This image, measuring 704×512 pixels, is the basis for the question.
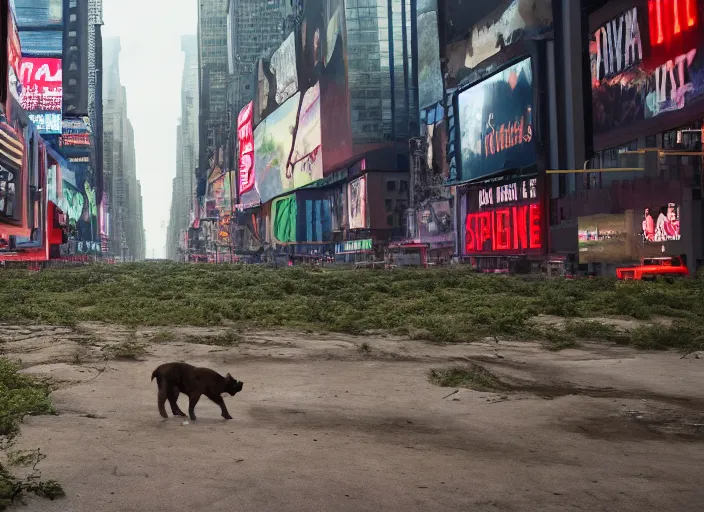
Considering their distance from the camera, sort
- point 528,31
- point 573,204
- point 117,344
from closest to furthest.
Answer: point 117,344 < point 573,204 < point 528,31

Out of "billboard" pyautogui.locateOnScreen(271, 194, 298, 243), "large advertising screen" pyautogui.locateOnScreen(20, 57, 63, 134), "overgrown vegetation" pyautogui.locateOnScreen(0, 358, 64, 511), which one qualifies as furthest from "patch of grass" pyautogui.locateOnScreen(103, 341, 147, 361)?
"billboard" pyautogui.locateOnScreen(271, 194, 298, 243)

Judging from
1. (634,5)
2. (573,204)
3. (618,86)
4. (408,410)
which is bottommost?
(408,410)

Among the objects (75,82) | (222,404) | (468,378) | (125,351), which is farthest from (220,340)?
(75,82)

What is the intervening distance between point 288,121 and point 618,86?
4979 inches

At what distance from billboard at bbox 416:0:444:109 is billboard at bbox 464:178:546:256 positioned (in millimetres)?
31226

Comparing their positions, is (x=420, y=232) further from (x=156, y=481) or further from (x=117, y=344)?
(x=156, y=481)

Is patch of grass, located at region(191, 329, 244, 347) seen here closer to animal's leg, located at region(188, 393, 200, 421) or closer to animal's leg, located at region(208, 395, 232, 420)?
animal's leg, located at region(208, 395, 232, 420)

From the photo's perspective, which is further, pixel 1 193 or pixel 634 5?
pixel 1 193

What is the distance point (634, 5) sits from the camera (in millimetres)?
64625

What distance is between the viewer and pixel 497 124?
8962cm

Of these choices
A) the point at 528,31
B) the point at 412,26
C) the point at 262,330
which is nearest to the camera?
the point at 262,330

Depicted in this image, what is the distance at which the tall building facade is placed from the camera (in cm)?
14625

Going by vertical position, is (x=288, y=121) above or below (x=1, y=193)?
above

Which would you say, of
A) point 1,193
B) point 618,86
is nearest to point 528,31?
point 618,86
